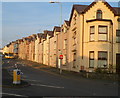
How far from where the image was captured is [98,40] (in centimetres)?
2536

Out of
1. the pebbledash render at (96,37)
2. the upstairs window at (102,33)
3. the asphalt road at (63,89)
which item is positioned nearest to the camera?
the asphalt road at (63,89)

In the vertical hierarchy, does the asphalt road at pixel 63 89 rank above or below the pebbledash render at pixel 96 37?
below

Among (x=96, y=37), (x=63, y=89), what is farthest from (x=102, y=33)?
(x=63, y=89)

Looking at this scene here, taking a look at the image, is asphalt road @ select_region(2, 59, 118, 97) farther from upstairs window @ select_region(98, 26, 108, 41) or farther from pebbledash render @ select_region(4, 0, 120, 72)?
upstairs window @ select_region(98, 26, 108, 41)

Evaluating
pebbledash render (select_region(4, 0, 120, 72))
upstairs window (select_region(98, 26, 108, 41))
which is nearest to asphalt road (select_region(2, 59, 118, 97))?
pebbledash render (select_region(4, 0, 120, 72))

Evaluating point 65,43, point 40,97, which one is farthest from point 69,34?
point 40,97

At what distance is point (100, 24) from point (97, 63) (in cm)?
496

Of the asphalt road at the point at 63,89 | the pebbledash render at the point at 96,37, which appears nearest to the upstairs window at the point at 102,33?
the pebbledash render at the point at 96,37

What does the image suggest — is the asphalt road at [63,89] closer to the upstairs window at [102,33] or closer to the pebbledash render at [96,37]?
the pebbledash render at [96,37]

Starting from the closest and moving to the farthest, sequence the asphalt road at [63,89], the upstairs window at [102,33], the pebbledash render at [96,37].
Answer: the asphalt road at [63,89]
the pebbledash render at [96,37]
the upstairs window at [102,33]

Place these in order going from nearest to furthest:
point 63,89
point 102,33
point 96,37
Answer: point 63,89, point 96,37, point 102,33

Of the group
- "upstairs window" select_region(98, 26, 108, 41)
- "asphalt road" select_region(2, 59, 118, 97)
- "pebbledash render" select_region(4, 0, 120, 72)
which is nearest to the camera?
"asphalt road" select_region(2, 59, 118, 97)

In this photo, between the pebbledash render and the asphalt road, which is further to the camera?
the pebbledash render

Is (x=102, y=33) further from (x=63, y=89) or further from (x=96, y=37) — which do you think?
(x=63, y=89)
